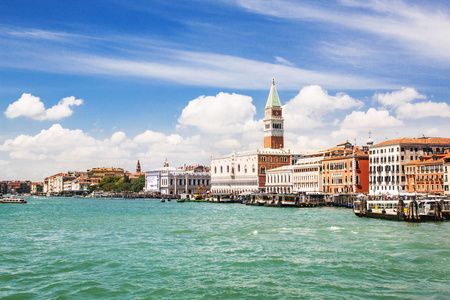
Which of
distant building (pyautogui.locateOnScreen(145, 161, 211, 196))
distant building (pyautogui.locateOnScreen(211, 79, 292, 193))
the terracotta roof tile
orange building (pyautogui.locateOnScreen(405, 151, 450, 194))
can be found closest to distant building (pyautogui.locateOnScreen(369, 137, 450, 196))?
the terracotta roof tile

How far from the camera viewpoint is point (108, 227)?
35094 millimetres

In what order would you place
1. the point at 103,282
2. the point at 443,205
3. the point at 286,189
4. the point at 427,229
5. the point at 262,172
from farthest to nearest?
the point at 262,172 < the point at 286,189 < the point at 443,205 < the point at 427,229 < the point at 103,282

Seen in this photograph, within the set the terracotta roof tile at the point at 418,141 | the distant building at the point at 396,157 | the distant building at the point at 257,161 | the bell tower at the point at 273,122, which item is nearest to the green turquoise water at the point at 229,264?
the distant building at the point at 396,157

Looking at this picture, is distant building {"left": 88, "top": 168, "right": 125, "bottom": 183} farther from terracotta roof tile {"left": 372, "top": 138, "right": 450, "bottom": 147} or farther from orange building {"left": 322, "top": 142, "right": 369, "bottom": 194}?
terracotta roof tile {"left": 372, "top": 138, "right": 450, "bottom": 147}

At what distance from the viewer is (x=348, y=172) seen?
231 feet

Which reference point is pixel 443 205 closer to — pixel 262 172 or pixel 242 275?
pixel 242 275

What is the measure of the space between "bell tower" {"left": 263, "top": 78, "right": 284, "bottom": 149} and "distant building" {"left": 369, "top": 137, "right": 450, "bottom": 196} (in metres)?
45.8

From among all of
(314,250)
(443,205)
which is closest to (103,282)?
(314,250)

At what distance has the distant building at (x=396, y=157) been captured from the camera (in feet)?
205

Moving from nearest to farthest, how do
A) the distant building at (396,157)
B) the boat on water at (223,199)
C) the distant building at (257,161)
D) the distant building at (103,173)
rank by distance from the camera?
1. the distant building at (396,157)
2. the boat on water at (223,199)
3. the distant building at (257,161)
4. the distant building at (103,173)

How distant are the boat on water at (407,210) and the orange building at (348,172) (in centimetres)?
2643

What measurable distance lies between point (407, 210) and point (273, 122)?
7485cm

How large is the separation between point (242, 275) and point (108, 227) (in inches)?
749

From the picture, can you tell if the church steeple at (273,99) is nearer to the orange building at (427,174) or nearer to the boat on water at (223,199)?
the boat on water at (223,199)
